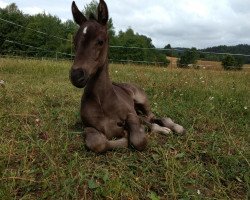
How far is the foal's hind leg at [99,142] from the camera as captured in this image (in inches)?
175

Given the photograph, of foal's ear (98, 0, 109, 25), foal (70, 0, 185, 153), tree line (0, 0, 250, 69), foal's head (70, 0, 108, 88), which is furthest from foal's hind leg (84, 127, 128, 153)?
tree line (0, 0, 250, 69)

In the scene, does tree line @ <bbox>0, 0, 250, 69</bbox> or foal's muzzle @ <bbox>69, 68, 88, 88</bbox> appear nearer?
foal's muzzle @ <bbox>69, 68, 88, 88</bbox>

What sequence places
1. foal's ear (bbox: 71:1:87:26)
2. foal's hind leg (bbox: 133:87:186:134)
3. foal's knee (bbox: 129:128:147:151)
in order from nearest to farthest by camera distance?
foal's knee (bbox: 129:128:147:151) < foal's ear (bbox: 71:1:87:26) < foal's hind leg (bbox: 133:87:186:134)

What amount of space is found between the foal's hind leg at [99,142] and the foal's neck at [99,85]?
44cm

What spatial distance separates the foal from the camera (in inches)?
170

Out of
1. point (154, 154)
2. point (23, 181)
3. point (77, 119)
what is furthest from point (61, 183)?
point (77, 119)

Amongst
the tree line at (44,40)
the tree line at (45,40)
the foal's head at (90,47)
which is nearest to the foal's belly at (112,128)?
the foal's head at (90,47)

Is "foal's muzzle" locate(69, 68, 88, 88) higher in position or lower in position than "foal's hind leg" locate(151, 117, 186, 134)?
higher

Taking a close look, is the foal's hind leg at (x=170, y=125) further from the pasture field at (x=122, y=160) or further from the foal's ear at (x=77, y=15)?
the foal's ear at (x=77, y=15)

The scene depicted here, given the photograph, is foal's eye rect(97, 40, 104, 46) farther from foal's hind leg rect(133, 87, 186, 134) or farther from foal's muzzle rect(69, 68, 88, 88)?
foal's hind leg rect(133, 87, 186, 134)

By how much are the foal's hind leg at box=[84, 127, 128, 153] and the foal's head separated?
2.23ft

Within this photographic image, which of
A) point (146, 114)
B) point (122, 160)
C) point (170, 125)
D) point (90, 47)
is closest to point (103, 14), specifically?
point (90, 47)

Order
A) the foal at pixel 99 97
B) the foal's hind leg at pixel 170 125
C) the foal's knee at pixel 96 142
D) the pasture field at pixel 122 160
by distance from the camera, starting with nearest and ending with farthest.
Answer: the pasture field at pixel 122 160 < the foal at pixel 99 97 < the foal's knee at pixel 96 142 < the foal's hind leg at pixel 170 125

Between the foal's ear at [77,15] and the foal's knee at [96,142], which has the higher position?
the foal's ear at [77,15]
